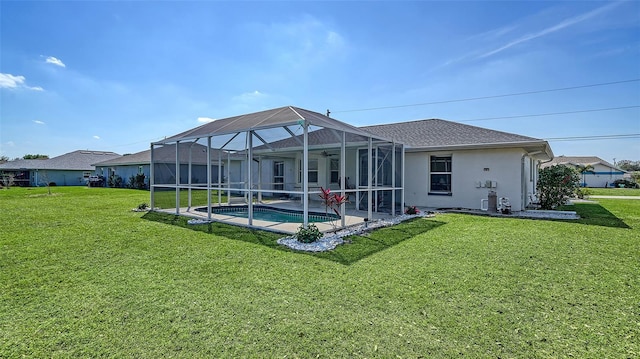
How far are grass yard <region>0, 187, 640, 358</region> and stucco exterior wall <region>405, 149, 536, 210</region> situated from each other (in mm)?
4570

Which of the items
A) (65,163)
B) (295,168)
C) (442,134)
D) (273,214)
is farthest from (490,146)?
(65,163)

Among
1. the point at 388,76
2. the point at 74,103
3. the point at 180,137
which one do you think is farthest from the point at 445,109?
the point at 74,103

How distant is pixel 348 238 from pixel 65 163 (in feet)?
141

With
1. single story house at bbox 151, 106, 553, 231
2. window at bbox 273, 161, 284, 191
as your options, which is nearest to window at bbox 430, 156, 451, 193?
single story house at bbox 151, 106, 553, 231

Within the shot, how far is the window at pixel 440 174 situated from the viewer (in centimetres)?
1225

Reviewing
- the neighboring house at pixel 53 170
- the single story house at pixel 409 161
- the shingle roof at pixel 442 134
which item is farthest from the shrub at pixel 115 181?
the shingle roof at pixel 442 134

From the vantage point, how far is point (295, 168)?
1611 cm

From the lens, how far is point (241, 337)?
2.71 m

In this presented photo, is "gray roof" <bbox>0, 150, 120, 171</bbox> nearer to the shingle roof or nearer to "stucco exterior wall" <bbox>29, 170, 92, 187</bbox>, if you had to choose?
"stucco exterior wall" <bbox>29, 170, 92, 187</bbox>

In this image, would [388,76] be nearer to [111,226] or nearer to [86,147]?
[111,226]

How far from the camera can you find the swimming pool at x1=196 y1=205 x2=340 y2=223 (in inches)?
400

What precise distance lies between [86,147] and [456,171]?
52408 mm

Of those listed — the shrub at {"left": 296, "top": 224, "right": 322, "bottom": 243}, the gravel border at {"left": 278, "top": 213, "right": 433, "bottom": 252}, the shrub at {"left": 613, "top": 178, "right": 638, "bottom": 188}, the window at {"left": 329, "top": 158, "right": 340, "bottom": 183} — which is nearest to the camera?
the gravel border at {"left": 278, "top": 213, "right": 433, "bottom": 252}

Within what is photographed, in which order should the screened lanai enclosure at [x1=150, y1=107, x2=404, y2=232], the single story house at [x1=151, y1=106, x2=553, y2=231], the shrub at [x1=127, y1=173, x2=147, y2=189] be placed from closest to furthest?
the screened lanai enclosure at [x1=150, y1=107, x2=404, y2=232]
the single story house at [x1=151, y1=106, x2=553, y2=231]
the shrub at [x1=127, y1=173, x2=147, y2=189]
